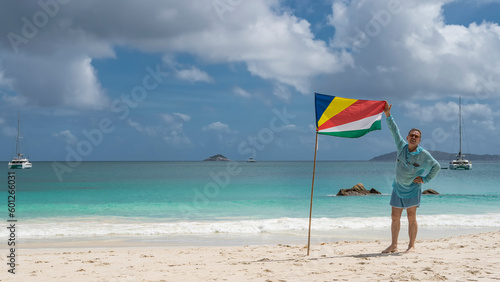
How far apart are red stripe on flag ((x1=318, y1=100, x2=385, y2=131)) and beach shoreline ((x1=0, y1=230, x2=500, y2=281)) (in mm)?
2460

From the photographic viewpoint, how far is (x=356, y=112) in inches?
304

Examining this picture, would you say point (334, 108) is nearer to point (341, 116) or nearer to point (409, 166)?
point (341, 116)

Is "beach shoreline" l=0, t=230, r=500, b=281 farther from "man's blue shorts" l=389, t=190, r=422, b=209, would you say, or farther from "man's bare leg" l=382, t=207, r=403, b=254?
"man's blue shorts" l=389, t=190, r=422, b=209

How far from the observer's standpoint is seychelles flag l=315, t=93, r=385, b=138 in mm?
7715

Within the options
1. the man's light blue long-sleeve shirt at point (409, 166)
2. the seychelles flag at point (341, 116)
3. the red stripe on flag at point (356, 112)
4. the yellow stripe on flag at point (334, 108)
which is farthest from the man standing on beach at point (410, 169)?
the yellow stripe on flag at point (334, 108)

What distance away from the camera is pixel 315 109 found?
7.75 meters

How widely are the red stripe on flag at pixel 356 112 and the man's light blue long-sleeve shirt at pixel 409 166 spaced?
338mm

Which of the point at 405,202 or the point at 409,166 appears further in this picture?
the point at 405,202

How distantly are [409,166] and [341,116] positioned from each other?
1.48m

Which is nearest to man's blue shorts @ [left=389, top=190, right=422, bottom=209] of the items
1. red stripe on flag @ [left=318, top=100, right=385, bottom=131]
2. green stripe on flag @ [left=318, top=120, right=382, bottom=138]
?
green stripe on flag @ [left=318, top=120, right=382, bottom=138]

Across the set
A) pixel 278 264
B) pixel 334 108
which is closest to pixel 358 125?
pixel 334 108

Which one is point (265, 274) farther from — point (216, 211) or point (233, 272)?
point (216, 211)

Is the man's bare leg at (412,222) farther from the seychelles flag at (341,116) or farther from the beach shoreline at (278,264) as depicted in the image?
the seychelles flag at (341,116)

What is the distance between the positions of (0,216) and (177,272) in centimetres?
1547
